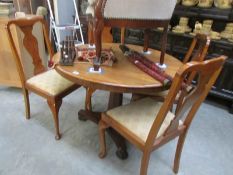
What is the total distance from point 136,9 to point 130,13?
4 cm

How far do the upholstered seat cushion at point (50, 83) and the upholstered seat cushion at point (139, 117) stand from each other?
1.69 feet

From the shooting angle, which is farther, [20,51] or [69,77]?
[20,51]

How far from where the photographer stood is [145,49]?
5.85 feet

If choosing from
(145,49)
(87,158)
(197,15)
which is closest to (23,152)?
(87,158)

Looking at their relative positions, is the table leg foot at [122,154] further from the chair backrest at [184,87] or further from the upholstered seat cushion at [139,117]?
the chair backrest at [184,87]

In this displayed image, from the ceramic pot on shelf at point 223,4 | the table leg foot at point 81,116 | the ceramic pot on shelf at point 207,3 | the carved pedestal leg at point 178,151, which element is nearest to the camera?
the carved pedestal leg at point 178,151

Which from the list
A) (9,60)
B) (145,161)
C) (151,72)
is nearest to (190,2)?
(151,72)

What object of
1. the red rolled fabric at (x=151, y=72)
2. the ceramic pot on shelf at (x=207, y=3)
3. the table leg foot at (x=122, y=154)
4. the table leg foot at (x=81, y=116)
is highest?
the ceramic pot on shelf at (x=207, y=3)

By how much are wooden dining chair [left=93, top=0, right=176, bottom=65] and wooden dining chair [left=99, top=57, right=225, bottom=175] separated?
394mm

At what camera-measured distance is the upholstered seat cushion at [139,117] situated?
120 cm

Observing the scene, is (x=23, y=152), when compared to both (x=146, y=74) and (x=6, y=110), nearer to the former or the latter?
(x=6, y=110)

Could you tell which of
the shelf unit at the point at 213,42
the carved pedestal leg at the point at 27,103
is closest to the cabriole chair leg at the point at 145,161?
the carved pedestal leg at the point at 27,103

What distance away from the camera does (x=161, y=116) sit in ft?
3.26

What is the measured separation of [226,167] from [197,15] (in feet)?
5.15
